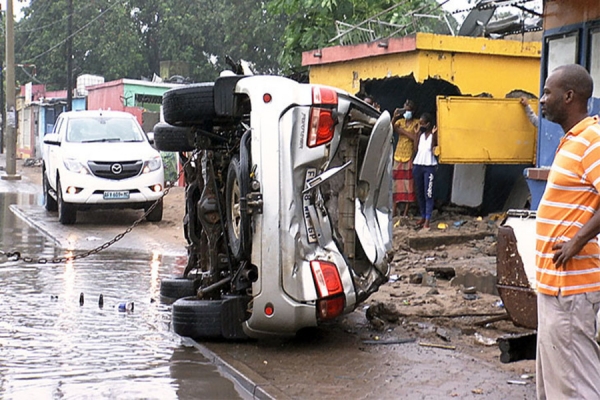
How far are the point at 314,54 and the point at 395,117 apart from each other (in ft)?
7.91

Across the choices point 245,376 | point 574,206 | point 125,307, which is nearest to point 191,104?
point 245,376

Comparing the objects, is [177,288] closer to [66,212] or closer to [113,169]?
[113,169]

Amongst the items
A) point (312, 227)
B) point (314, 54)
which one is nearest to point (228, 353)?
point (312, 227)

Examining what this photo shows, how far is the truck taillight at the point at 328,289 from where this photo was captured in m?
5.93

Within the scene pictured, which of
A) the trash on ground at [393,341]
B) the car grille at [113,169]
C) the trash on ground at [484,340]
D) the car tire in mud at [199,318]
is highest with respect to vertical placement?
the car grille at [113,169]

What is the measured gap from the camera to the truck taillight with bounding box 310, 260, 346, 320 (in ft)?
19.5

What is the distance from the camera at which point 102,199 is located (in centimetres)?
1434

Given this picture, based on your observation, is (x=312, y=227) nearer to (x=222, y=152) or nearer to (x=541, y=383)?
(x=222, y=152)

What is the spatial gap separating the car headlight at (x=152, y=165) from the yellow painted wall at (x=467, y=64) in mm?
3799

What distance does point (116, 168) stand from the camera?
14.5m

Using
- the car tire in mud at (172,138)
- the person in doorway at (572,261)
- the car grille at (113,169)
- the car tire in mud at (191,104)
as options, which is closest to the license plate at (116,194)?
the car grille at (113,169)

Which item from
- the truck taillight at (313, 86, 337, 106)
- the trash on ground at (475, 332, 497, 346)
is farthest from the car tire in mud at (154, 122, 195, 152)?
the trash on ground at (475, 332, 497, 346)

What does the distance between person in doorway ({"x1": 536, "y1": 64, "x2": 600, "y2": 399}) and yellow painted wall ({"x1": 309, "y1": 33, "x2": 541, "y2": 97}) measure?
8896mm

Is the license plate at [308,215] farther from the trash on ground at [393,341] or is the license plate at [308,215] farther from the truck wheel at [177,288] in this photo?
the truck wheel at [177,288]
